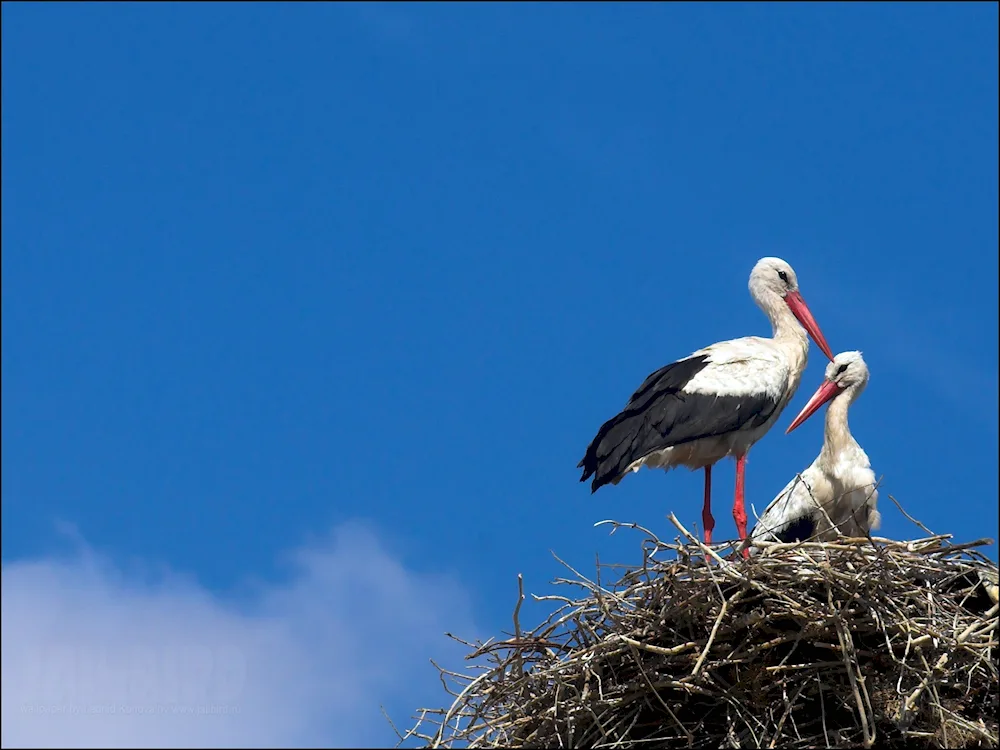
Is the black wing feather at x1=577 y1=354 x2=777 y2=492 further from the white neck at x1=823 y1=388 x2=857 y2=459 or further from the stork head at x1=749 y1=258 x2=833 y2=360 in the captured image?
the stork head at x1=749 y1=258 x2=833 y2=360

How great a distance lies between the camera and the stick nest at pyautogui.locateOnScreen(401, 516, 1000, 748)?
7.56m

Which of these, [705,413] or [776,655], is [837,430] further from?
[776,655]

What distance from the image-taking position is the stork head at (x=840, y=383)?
1039 centimetres

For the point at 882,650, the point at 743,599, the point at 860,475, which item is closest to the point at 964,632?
the point at 882,650

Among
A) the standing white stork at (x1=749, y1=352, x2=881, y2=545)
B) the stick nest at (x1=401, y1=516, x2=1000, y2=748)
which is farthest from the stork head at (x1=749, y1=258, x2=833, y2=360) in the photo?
the stick nest at (x1=401, y1=516, x2=1000, y2=748)

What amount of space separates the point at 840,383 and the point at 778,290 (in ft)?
3.41

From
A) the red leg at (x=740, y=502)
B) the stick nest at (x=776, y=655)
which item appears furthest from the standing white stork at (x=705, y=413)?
the stick nest at (x=776, y=655)

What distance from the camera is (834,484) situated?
32.3ft

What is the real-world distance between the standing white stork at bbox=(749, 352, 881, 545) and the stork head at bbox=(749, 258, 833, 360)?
72cm

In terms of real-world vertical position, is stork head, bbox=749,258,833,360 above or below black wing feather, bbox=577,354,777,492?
above

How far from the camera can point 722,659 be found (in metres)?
7.72

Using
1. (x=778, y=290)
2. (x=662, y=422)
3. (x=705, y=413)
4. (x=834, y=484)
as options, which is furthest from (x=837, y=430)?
(x=778, y=290)

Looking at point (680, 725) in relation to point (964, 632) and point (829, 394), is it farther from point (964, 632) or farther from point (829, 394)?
point (829, 394)

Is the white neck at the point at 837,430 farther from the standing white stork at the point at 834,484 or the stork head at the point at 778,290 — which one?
the stork head at the point at 778,290
